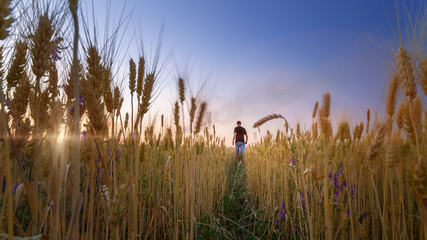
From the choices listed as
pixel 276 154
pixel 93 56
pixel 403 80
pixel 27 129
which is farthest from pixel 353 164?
pixel 27 129

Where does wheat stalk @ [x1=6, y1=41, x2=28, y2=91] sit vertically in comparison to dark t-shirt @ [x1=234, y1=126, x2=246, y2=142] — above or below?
below

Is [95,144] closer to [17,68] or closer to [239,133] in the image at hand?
[17,68]

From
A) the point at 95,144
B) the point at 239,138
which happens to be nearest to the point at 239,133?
the point at 239,138

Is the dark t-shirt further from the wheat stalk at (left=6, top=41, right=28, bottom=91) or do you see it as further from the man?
the wheat stalk at (left=6, top=41, right=28, bottom=91)

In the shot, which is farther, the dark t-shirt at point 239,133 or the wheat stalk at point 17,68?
the dark t-shirt at point 239,133

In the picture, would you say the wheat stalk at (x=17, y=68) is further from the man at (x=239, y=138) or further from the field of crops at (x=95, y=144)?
the man at (x=239, y=138)

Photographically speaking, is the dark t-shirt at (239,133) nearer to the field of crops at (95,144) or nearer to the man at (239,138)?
the man at (239,138)

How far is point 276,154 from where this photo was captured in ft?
12.1

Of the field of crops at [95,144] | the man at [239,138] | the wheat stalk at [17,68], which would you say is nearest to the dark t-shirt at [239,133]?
the man at [239,138]

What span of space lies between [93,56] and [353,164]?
2.07 m

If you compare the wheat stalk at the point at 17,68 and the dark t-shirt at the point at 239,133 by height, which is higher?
the dark t-shirt at the point at 239,133

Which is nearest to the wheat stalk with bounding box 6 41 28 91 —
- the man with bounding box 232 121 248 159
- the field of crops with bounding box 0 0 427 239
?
the field of crops with bounding box 0 0 427 239

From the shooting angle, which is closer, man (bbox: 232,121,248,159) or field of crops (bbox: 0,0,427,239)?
field of crops (bbox: 0,0,427,239)

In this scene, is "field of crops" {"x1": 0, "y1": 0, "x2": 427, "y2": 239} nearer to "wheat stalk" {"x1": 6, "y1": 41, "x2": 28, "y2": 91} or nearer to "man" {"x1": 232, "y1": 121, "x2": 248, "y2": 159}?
"wheat stalk" {"x1": 6, "y1": 41, "x2": 28, "y2": 91}
